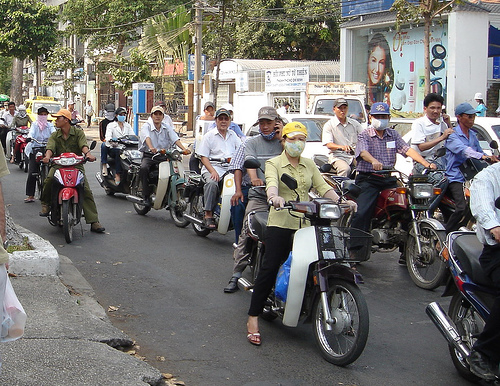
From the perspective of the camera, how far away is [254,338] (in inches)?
224

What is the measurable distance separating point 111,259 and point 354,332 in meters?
4.37

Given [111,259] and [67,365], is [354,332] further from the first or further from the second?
[111,259]

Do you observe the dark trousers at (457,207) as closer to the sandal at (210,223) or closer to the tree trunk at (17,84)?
the sandal at (210,223)

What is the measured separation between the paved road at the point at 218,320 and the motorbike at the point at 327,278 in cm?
21

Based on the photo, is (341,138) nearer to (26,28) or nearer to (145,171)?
(145,171)

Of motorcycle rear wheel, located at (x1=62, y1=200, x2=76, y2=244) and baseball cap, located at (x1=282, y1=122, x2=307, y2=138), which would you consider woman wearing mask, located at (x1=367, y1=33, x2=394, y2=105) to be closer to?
motorcycle rear wheel, located at (x1=62, y1=200, x2=76, y2=244)

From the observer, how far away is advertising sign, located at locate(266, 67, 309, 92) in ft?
95.6

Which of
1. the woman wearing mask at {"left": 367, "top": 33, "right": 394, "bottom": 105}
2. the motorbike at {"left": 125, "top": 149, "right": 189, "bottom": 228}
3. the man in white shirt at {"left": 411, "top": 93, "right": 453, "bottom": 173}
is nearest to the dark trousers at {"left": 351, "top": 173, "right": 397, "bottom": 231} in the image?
the man in white shirt at {"left": 411, "top": 93, "right": 453, "bottom": 173}

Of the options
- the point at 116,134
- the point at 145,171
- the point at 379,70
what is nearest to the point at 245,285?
the point at 145,171

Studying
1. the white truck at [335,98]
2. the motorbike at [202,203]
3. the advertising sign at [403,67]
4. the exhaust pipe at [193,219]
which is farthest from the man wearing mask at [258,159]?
the advertising sign at [403,67]

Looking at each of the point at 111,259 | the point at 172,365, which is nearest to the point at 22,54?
the point at 111,259

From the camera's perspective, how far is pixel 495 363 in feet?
14.9

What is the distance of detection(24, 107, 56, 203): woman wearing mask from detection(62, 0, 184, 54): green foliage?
2857 centimetres

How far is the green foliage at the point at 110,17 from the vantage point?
139 ft
